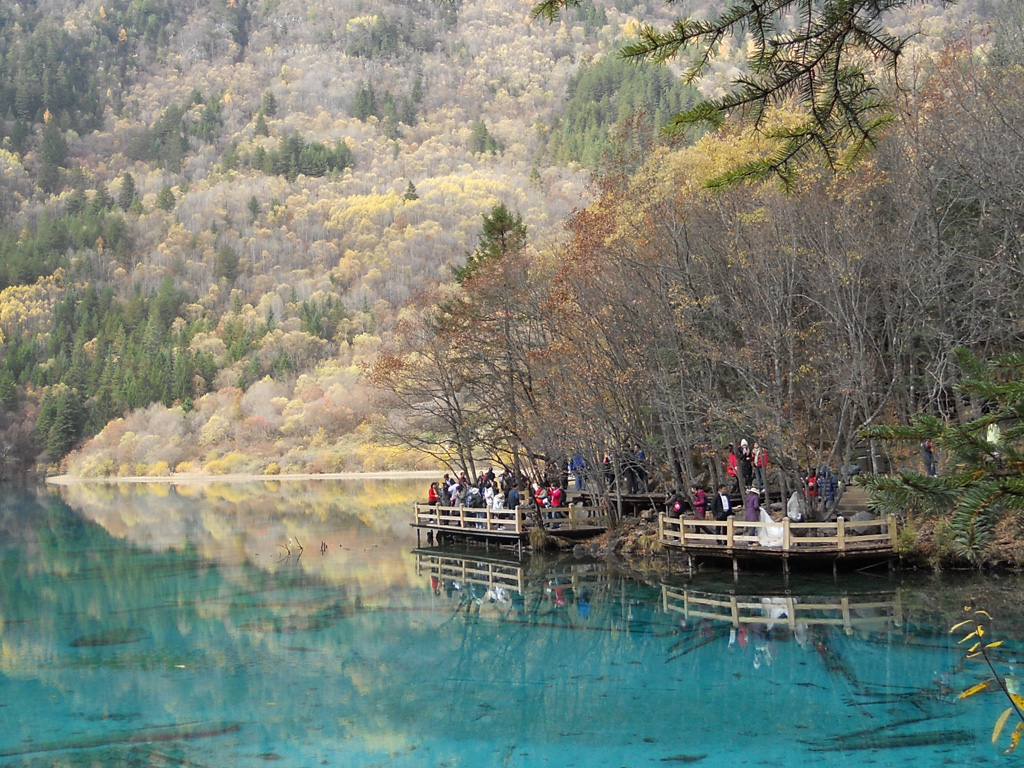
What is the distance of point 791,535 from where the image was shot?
73.7 feet

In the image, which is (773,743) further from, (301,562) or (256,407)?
(256,407)

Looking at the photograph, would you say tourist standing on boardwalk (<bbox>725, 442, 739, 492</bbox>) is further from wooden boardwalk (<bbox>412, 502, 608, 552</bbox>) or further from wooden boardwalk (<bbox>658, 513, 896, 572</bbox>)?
wooden boardwalk (<bbox>412, 502, 608, 552</bbox>)

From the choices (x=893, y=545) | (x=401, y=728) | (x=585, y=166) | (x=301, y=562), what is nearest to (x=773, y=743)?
(x=401, y=728)

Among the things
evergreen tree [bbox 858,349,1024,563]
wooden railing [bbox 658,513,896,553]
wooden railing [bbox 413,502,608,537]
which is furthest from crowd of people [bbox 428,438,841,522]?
evergreen tree [bbox 858,349,1024,563]

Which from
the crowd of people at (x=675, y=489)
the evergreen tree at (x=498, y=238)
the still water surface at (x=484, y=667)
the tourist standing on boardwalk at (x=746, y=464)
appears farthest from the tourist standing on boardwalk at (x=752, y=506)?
the evergreen tree at (x=498, y=238)

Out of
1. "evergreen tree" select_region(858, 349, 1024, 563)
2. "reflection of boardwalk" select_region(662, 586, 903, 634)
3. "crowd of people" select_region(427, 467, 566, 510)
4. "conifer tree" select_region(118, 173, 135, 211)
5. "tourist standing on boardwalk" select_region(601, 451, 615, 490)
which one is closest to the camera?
"evergreen tree" select_region(858, 349, 1024, 563)

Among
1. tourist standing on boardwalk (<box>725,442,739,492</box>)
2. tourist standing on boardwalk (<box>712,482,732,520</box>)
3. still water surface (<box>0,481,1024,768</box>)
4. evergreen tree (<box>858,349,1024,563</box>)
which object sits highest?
evergreen tree (<box>858,349,1024,563</box>)

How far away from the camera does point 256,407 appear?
94812 millimetres

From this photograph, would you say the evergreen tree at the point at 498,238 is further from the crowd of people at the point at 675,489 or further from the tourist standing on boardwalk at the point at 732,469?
the tourist standing on boardwalk at the point at 732,469

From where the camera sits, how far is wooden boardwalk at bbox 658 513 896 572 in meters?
21.6

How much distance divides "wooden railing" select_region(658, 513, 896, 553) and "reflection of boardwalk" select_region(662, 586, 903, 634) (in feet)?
6.40

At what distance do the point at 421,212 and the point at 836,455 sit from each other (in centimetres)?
13601

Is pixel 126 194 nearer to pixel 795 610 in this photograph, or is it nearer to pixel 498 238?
pixel 498 238

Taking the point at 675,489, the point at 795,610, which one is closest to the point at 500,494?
the point at 675,489
